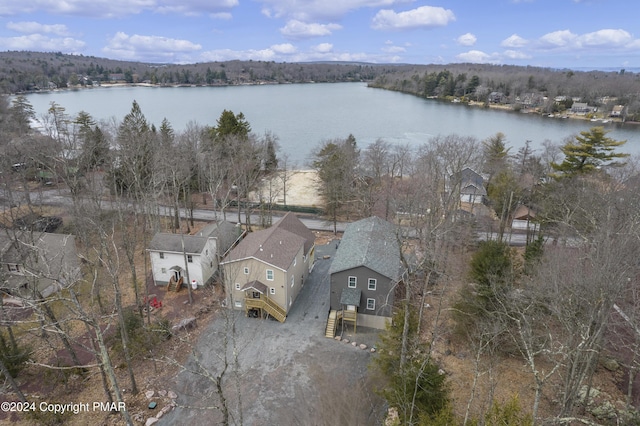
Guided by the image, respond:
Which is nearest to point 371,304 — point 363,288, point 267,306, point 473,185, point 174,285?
point 363,288

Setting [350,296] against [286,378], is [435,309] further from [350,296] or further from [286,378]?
[286,378]

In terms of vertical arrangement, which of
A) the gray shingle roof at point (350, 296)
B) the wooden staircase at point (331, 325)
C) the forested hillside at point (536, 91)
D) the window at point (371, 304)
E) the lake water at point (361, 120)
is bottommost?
the wooden staircase at point (331, 325)

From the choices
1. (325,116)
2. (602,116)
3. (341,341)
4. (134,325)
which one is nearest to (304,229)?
(341,341)

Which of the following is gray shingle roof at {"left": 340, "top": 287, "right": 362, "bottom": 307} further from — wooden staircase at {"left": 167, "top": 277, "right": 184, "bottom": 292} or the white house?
wooden staircase at {"left": 167, "top": 277, "right": 184, "bottom": 292}

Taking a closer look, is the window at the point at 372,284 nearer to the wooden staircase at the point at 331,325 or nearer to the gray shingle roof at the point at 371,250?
the gray shingle roof at the point at 371,250

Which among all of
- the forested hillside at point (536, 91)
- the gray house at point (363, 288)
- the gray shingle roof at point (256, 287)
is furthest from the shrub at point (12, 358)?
the forested hillside at point (536, 91)

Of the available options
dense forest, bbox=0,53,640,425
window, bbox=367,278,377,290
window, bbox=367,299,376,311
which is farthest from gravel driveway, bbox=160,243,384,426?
window, bbox=367,278,377,290

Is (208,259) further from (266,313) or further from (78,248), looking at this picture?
(78,248)
